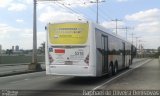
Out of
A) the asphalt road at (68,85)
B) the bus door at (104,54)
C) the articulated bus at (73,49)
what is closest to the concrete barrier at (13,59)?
the asphalt road at (68,85)

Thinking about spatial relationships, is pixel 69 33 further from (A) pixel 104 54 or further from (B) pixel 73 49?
(A) pixel 104 54

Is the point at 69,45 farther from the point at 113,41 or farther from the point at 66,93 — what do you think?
the point at 113,41

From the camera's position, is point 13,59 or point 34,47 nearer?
point 34,47

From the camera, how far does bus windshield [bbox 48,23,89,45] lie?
2138cm

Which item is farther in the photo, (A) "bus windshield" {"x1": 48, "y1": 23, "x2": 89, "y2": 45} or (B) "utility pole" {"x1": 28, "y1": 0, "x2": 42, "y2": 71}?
(B) "utility pole" {"x1": 28, "y1": 0, "x2": 42, "y2": 71}

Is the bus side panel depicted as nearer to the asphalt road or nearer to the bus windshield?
the asphalt road

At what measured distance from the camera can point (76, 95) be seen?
1587 centimetres

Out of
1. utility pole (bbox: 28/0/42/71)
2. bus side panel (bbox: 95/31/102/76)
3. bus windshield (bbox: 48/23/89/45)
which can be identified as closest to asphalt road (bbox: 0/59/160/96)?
bus side panel (bbox: 95/31/102/76)

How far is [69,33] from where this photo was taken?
70.5 feet

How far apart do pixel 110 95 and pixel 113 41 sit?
13.2 metres

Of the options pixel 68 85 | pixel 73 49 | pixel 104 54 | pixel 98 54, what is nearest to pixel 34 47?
pixel 104 54

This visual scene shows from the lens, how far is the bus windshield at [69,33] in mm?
21375

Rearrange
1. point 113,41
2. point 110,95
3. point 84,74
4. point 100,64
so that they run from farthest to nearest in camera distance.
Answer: point 113,41 < point 100,64 < point 84,74 < point 110,95

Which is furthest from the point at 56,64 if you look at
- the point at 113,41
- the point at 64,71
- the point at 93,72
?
the point at 113,41
